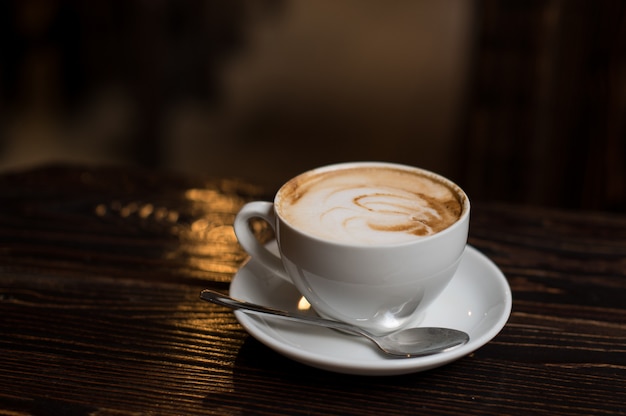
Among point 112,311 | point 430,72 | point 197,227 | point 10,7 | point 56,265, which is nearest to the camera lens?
point 112,311

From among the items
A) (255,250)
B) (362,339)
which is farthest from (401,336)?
(255,250)

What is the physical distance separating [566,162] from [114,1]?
6.23 ft

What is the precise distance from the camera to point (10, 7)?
107 inches

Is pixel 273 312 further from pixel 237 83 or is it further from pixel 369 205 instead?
pixel 237 83

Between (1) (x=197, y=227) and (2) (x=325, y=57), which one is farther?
(2) (x=325, y=57)

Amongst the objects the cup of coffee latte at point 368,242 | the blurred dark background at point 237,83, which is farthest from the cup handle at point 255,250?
the blurred dark background at point 237,83

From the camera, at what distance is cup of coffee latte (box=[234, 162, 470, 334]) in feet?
1.88

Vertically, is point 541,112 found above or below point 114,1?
below

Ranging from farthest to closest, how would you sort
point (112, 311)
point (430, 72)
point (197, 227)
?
point (430, 72), point (197, 227), point (112, 311)

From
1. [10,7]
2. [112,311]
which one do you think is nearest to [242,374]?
[112,311]

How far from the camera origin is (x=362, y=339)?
619mm

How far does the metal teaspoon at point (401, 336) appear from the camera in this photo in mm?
582

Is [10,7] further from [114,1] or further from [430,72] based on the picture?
[430,72]

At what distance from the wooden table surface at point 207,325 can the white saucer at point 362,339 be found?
0.03 metres
